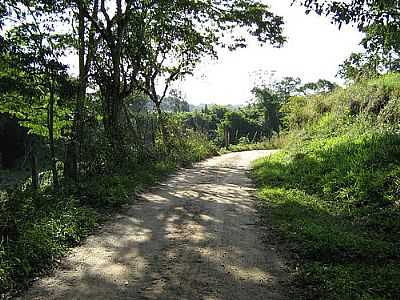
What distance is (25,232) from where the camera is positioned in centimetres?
577

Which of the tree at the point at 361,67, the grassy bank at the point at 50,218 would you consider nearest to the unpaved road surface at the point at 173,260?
the grassy bank at the point at 50,218

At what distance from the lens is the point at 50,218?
671 cm

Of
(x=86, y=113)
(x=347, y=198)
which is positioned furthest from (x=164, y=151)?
(x=347, y=198)

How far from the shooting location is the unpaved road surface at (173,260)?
4.43m

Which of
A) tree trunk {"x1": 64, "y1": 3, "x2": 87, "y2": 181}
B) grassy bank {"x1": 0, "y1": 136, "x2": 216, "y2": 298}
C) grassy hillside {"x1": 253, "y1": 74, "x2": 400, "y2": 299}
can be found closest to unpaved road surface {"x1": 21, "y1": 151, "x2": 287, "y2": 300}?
grassy bank {"x1": 0, "y1": 136, "x2": 216, "y2": 298}

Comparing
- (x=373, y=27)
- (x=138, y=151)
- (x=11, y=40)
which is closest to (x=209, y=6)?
(x=138, y=151)

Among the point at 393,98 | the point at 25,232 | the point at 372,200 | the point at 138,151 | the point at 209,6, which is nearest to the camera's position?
the point at 25,232

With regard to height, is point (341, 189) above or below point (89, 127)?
below

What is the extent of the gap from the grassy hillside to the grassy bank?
334cm

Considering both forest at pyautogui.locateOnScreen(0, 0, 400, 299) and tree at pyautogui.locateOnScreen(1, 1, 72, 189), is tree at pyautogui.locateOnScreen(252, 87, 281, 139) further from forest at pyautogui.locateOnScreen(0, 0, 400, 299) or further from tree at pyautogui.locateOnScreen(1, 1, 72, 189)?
tree at pyautogui.locateOnScreen(1, 1, 72, 189)

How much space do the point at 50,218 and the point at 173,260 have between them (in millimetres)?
2606

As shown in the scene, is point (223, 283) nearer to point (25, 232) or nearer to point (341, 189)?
point (25, 232)

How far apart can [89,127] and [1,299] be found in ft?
24.2

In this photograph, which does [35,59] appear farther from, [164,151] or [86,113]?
Answer: [164,151]
